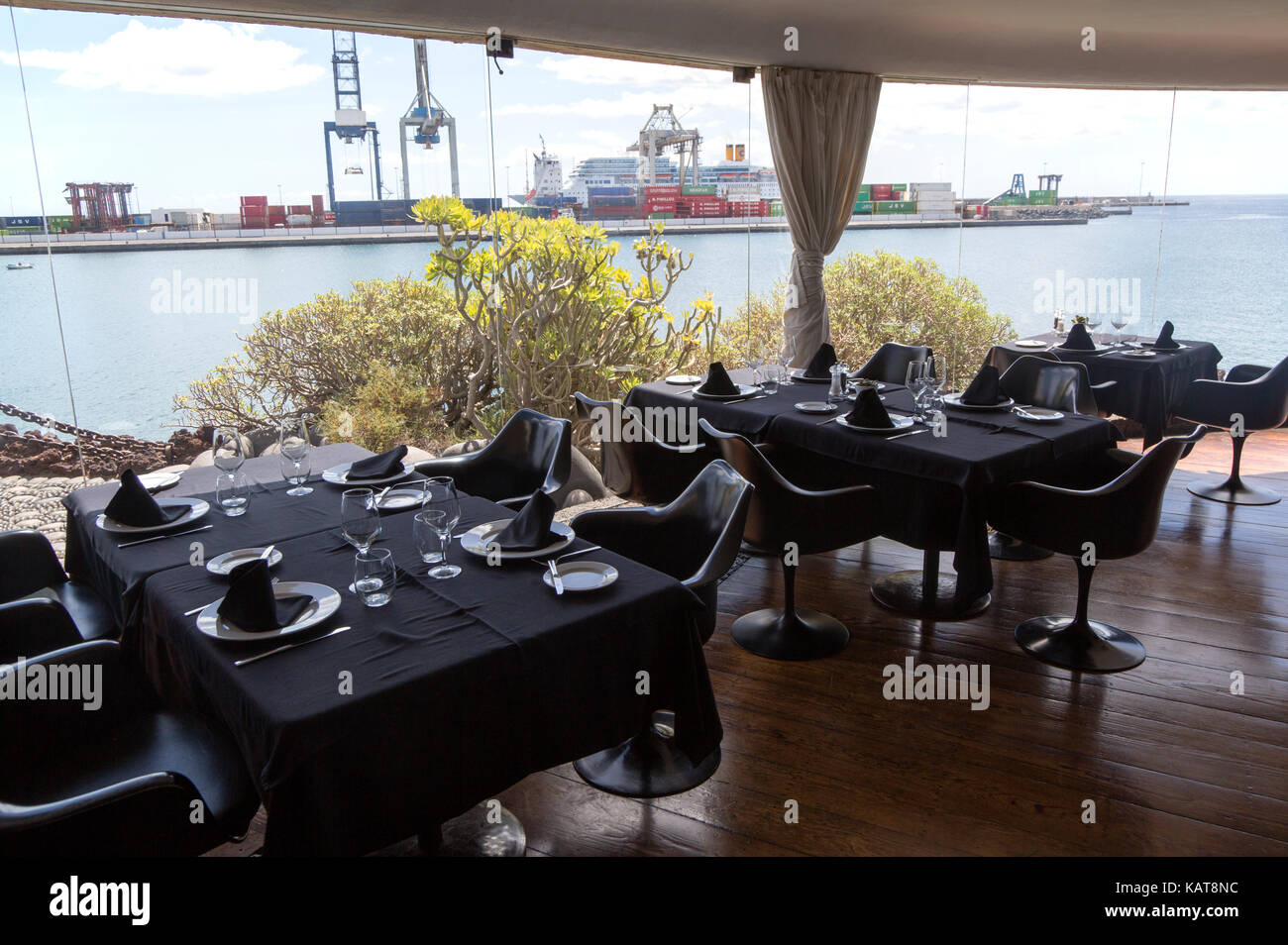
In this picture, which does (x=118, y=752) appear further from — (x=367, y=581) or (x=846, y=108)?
(x=846, y=108)

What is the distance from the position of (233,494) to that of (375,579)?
1.10 metres

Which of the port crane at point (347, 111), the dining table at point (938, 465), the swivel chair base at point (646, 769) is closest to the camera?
the swivel chair base at point (646, 769)

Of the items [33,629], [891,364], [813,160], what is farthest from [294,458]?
[813,160]

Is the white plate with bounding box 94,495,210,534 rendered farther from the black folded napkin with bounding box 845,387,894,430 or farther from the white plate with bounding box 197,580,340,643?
the black folded napkin with bounding box 845,387,894,430

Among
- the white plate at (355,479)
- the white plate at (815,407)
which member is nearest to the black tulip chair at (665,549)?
the white plate at (355,479)

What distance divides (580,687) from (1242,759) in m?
2.36

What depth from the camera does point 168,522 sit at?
104 inches

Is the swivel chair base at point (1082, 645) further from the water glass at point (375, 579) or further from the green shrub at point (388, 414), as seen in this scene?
the green shrub at point (388, 414)

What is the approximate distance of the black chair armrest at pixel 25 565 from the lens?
2.90m

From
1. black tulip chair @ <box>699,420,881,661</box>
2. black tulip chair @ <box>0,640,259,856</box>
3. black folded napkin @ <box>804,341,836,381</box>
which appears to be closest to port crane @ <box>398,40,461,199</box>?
black folded napkin @ <box>804,341,836,381</box>

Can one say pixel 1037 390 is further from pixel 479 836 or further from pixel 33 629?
pixel 33 629

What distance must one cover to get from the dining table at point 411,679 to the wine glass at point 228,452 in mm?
336
